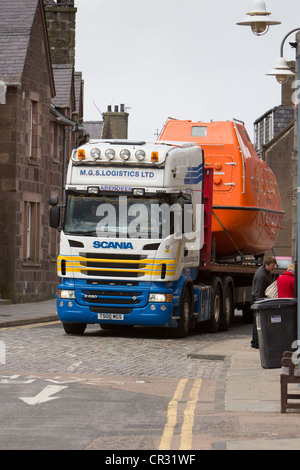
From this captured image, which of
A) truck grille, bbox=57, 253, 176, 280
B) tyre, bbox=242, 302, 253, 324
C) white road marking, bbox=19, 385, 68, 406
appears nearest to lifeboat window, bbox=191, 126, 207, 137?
truck grille, bbox=57, 253, 176, 280

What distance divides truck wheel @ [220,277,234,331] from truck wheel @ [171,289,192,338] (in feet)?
10.7

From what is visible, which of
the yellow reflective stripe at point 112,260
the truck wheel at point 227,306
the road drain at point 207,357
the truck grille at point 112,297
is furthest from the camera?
the truck wheel at point 227,306

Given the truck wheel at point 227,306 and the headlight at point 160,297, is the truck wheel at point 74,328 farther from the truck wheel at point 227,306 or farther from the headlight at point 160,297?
the truck wheel at point 227,306

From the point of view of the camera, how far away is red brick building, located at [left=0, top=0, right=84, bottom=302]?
34.7 meters

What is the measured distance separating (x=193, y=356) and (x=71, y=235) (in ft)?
14.0

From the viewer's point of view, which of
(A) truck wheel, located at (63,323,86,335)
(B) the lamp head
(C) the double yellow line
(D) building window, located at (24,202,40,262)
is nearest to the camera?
(C) the double yellow line

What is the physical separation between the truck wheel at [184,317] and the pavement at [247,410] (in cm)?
117

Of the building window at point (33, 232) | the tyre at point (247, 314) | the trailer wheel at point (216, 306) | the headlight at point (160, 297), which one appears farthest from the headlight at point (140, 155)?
the building window at point (33, 232)

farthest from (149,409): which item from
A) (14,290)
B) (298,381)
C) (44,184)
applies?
(44,184)

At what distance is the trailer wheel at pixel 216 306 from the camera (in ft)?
81.5

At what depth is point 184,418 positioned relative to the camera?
36.1 feet

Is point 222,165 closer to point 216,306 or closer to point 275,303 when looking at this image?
point 216,306

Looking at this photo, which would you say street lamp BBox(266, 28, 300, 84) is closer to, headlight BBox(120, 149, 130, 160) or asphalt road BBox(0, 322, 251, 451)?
headlight BBox(120, 149, 130, 160)
